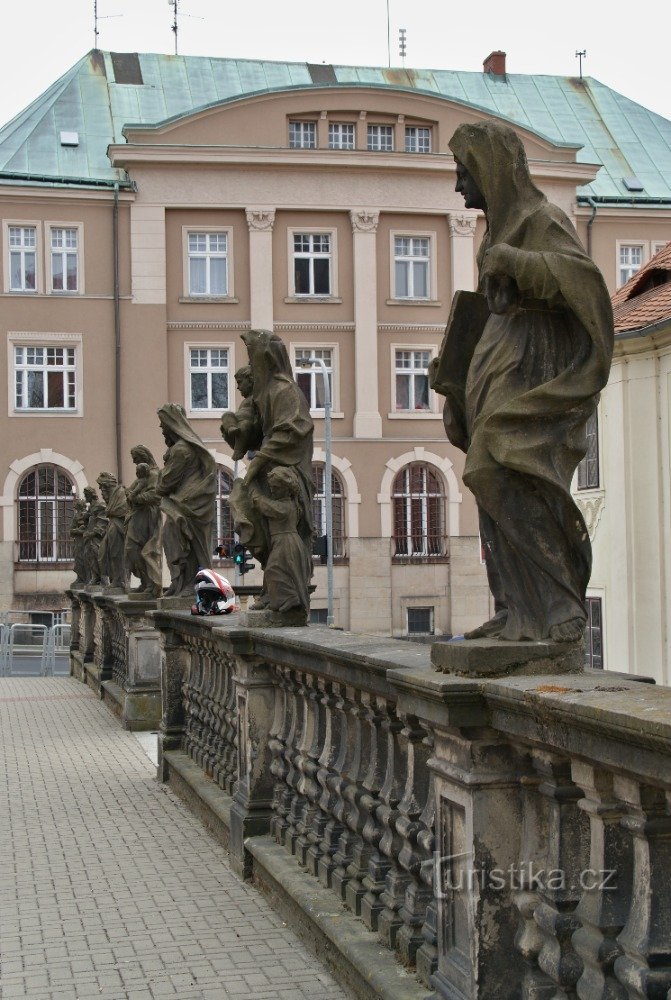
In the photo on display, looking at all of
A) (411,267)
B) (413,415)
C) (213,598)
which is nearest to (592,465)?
(413,415)

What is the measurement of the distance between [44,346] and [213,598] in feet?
106

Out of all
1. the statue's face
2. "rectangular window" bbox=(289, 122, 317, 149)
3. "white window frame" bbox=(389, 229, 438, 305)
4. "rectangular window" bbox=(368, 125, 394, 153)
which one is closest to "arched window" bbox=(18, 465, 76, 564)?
"white window frame" bbox=(389, 229, 438, 305)

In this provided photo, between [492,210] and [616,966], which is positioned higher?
[492,210]

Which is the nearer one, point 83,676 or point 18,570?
point 83,676

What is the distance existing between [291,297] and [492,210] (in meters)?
38.7

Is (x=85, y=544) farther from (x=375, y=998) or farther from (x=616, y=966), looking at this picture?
(x=616, y=966)

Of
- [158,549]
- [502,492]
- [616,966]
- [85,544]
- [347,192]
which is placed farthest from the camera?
[347,192]

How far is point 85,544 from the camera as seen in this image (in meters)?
26.6

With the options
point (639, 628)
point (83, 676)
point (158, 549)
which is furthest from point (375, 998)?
point (639, 628)

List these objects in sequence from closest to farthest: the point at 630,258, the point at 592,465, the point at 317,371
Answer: the point at 592,465 < the point at 317,371 < the point at 630,258

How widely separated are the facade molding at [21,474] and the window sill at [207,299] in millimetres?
5761

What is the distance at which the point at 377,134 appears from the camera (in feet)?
144

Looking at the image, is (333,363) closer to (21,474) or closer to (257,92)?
(257,92)

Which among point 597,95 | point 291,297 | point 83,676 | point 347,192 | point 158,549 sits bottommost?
point 83,676
